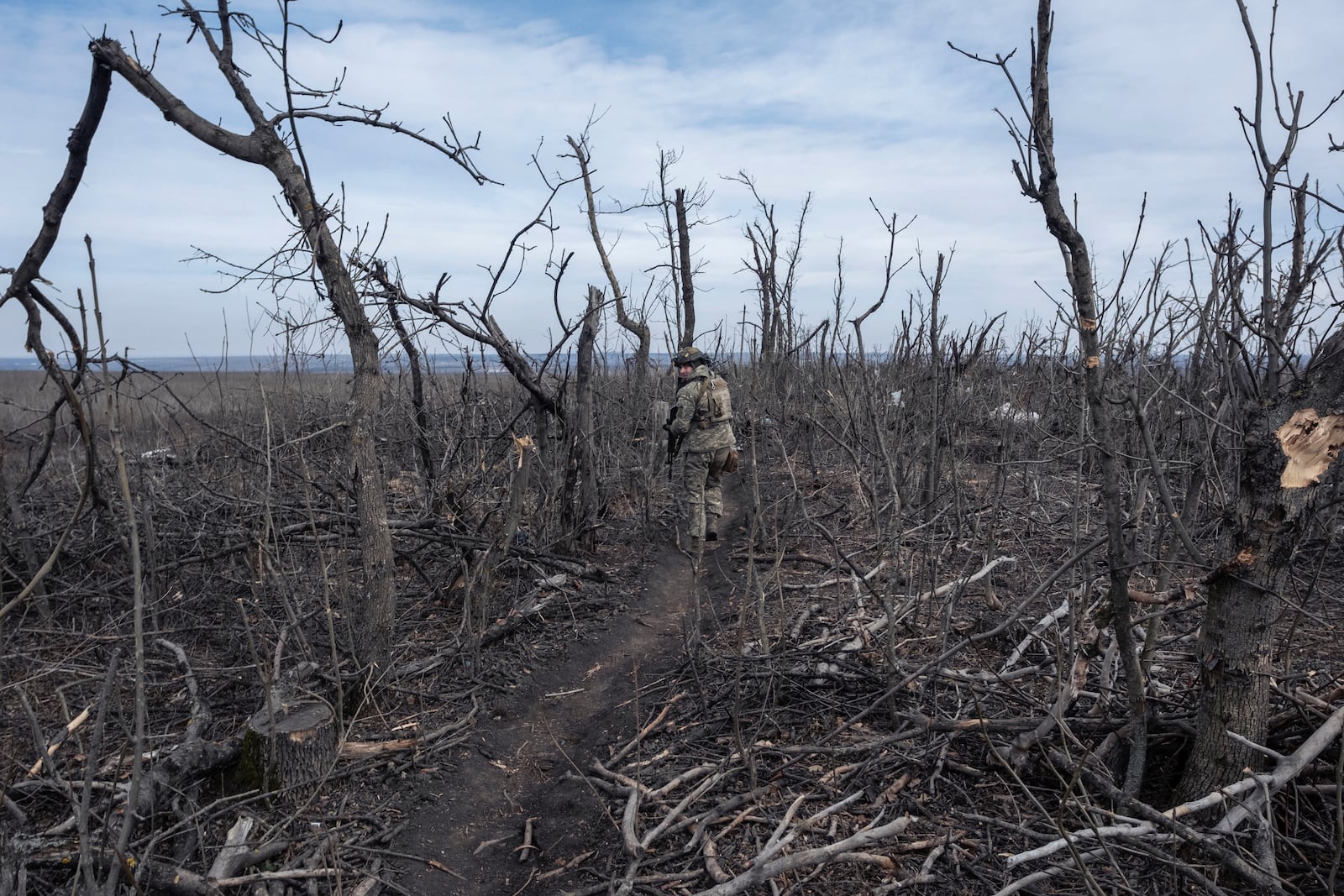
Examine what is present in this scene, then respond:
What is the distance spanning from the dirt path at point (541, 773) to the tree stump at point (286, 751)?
1.66ft

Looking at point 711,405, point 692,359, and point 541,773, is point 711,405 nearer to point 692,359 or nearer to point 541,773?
point 692,359

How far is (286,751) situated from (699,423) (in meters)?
4.80

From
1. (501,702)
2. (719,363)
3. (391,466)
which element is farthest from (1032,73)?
(719,363)

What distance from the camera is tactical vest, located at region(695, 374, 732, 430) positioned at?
7.46 metres

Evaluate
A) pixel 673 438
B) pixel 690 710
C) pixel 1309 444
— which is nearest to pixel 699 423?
pixel 673 438

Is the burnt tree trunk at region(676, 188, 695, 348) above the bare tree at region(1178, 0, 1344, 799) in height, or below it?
above

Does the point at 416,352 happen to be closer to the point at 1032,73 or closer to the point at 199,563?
the point at 199,563

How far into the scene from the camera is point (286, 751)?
3422 millimetres

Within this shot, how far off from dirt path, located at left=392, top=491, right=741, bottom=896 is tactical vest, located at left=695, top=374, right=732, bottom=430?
2.16 meters

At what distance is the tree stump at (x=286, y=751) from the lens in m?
3.41

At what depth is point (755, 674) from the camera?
4004 millimetres

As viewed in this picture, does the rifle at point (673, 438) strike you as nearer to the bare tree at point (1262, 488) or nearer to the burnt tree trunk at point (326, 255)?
the burnt tree trunk at point (326, 255)

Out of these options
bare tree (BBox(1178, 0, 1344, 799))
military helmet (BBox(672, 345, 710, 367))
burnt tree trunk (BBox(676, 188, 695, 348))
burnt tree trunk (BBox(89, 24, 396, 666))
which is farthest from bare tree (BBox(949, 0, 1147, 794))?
burnt tree trunk (BBox(676, 188, 695, 348))

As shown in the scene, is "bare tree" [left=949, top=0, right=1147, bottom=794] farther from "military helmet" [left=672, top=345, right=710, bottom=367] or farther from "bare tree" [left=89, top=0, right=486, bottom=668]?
"military helmet" [left=672, top=345, right=710, bottom=367]
